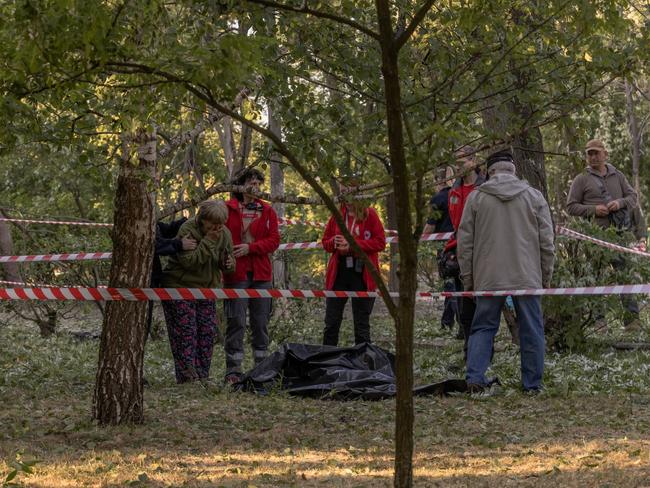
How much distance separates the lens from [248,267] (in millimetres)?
10016

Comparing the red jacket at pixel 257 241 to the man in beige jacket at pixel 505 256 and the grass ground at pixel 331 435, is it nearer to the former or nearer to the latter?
the grass ground at pixel 331 435

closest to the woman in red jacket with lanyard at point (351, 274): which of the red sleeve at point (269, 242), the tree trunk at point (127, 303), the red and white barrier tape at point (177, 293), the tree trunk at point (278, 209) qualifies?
the red and white barrier tape at point (177, 293)

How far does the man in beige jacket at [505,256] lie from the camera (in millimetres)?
8680

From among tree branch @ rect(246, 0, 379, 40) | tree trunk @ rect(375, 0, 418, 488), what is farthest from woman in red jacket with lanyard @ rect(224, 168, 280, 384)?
tree trunk @ rect(375, 0, 418, 488)

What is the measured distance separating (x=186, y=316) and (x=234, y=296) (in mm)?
589

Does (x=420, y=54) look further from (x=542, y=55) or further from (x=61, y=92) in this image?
(x=61, y=92)

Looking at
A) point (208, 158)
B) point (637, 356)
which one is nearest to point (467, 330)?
→ point (637, 356)

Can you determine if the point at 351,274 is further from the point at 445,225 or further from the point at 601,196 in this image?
the point at 601,196

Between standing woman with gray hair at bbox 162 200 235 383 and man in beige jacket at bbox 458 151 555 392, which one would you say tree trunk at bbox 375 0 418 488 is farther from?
Result: standing woman with gray hair at bbox 162 200 235 383

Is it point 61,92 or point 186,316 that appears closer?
point 61,92

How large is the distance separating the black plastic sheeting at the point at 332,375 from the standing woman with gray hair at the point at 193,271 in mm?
704

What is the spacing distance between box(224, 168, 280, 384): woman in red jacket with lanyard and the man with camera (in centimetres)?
367

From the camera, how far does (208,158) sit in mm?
21438

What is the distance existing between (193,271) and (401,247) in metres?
5.55
